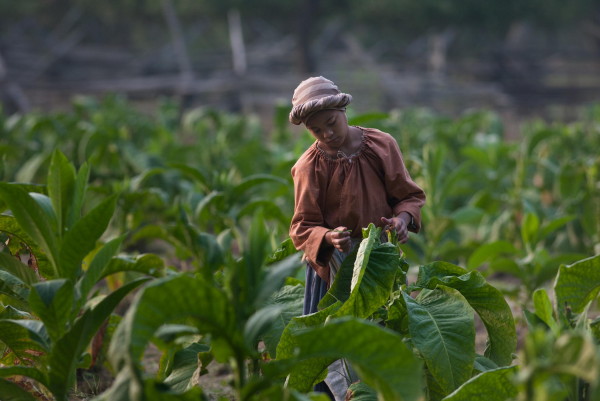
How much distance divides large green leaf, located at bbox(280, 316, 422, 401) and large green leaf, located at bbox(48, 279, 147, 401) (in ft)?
2.41

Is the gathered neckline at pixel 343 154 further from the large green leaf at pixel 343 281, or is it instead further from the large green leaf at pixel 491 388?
the large green leaf at pixel 491 388

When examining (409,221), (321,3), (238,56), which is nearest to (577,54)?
(321,3)

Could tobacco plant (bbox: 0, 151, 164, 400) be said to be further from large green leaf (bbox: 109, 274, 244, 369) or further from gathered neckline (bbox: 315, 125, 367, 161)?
gathered neckline (bbox: 315, 125, 367, 161)

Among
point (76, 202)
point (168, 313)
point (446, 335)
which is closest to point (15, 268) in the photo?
point (76, 202)

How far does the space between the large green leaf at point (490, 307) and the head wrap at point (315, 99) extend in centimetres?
63

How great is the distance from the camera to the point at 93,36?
24.3m

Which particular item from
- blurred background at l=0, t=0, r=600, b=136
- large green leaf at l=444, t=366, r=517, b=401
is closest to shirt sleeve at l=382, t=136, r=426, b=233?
large green leaf at l=444, t=366, r=517, b=401

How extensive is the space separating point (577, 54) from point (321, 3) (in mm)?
8953

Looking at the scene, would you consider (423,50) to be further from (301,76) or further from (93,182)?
(93,182)

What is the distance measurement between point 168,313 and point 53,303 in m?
0.61

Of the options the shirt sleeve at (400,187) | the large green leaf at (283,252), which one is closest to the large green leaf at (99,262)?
the large green leaf at (283,252)

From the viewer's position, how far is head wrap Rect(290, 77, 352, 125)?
2.57 metres

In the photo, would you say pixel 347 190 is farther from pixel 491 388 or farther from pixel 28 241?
pixel 28 241

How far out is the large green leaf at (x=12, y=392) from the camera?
7.90 feet
